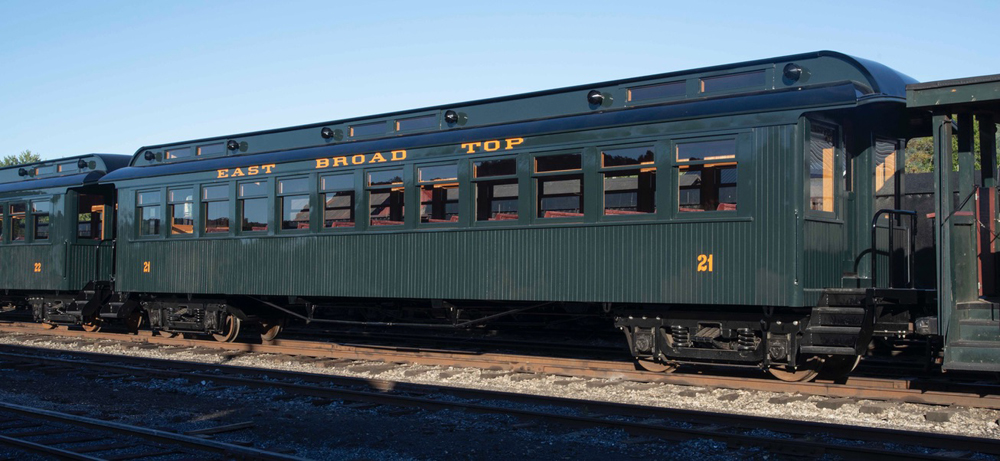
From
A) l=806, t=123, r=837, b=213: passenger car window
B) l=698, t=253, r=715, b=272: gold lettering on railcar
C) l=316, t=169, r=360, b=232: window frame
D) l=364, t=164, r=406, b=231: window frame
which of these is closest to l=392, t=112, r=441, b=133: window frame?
l=364, t=164, r=406, b=231: window frame

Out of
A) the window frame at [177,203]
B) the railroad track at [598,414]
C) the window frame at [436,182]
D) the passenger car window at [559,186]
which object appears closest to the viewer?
the railroad track at [598,414]

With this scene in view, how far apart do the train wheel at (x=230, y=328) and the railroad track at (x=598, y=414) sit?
2687mm

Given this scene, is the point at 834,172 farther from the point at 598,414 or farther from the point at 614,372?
the point at 598,414

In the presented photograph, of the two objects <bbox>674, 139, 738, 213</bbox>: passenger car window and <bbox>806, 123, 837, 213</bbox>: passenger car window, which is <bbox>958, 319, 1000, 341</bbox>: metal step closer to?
<bbox>806, 123, 837, 213</bbox>: passenger car window

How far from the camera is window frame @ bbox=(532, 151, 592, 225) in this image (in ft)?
34.4

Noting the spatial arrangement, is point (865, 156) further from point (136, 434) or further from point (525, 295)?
point (136, 434)

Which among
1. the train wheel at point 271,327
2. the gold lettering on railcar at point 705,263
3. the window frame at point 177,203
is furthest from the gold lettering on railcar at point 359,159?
the gold lettering on railcar at point 705,263

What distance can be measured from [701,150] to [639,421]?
3274 mm

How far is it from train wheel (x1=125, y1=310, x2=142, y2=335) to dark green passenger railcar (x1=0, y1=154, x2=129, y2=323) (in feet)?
2.61

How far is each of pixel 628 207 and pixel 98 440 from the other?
591 centimetres

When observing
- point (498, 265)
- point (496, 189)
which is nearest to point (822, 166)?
point (496, 189)

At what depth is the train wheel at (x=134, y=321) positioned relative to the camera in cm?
1710

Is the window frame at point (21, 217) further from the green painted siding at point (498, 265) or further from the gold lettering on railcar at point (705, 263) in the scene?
the gold lettering on railcar at point (705, 263)

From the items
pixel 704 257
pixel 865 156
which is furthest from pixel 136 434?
pixel 865 156
